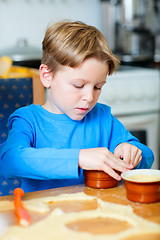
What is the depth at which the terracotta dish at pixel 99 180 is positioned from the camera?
0.90 meters

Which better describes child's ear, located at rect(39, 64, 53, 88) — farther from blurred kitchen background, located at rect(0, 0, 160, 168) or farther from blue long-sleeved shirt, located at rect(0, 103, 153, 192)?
blurred kitchen background, located at rect(0, 0, 160, 168)

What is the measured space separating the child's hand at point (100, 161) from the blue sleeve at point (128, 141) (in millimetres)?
189

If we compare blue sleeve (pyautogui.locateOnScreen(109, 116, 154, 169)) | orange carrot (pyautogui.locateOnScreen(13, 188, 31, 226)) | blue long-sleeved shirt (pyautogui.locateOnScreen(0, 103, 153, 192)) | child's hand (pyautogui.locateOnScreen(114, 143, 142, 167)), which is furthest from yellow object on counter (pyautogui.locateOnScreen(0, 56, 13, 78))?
orange carrot (pyautogui.locateOnScreen(13, 188, 31, 226))

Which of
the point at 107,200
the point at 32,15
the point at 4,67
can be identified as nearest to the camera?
the point at 107,200

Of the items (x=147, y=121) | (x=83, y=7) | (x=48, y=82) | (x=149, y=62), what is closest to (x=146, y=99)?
(x=147, y=121)

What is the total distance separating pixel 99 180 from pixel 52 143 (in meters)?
0.27

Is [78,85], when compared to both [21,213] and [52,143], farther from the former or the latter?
[21,213]

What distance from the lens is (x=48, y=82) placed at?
3.65 ft

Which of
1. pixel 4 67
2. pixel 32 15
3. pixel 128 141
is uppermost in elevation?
pixel 32 15

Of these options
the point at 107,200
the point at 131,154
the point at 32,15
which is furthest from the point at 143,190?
the point at 32,15

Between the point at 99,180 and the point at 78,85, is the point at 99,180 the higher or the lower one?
the lower one

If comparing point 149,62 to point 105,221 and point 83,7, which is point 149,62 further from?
point 105,221

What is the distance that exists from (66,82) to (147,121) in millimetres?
1436

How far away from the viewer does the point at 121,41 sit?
278 centimetres
